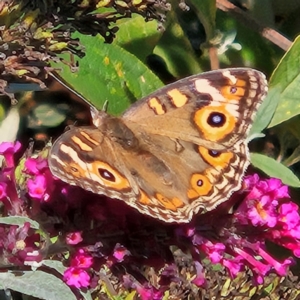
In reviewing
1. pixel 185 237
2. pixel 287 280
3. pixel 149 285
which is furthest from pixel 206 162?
pixel 287 280

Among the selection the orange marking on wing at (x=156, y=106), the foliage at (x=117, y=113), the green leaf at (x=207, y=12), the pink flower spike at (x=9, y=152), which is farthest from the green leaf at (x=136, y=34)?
the pink flower spike at (x=9, y=152)

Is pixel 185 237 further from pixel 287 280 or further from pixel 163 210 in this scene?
pixel 287 280

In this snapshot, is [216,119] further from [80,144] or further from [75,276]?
[75,276]

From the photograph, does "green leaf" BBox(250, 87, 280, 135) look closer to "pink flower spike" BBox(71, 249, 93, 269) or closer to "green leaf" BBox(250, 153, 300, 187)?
"green leaf" BBox(250, 153, 300, 187)

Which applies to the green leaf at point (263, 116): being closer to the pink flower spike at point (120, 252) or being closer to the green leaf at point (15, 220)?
the pink flower spike at point (120, 252)

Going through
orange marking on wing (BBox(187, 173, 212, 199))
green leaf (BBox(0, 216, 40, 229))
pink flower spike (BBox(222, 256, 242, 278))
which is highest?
orange marking on wing (BBox(187, 173, 212, 199))

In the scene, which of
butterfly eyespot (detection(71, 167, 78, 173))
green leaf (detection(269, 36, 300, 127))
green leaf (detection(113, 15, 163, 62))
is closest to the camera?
butterfly eyespot (detection(71, 167, 78, 173))

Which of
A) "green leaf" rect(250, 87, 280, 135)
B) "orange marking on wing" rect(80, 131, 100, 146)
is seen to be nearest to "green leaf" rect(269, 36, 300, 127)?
"green leaf" rect(250, 87, 280, 135)
